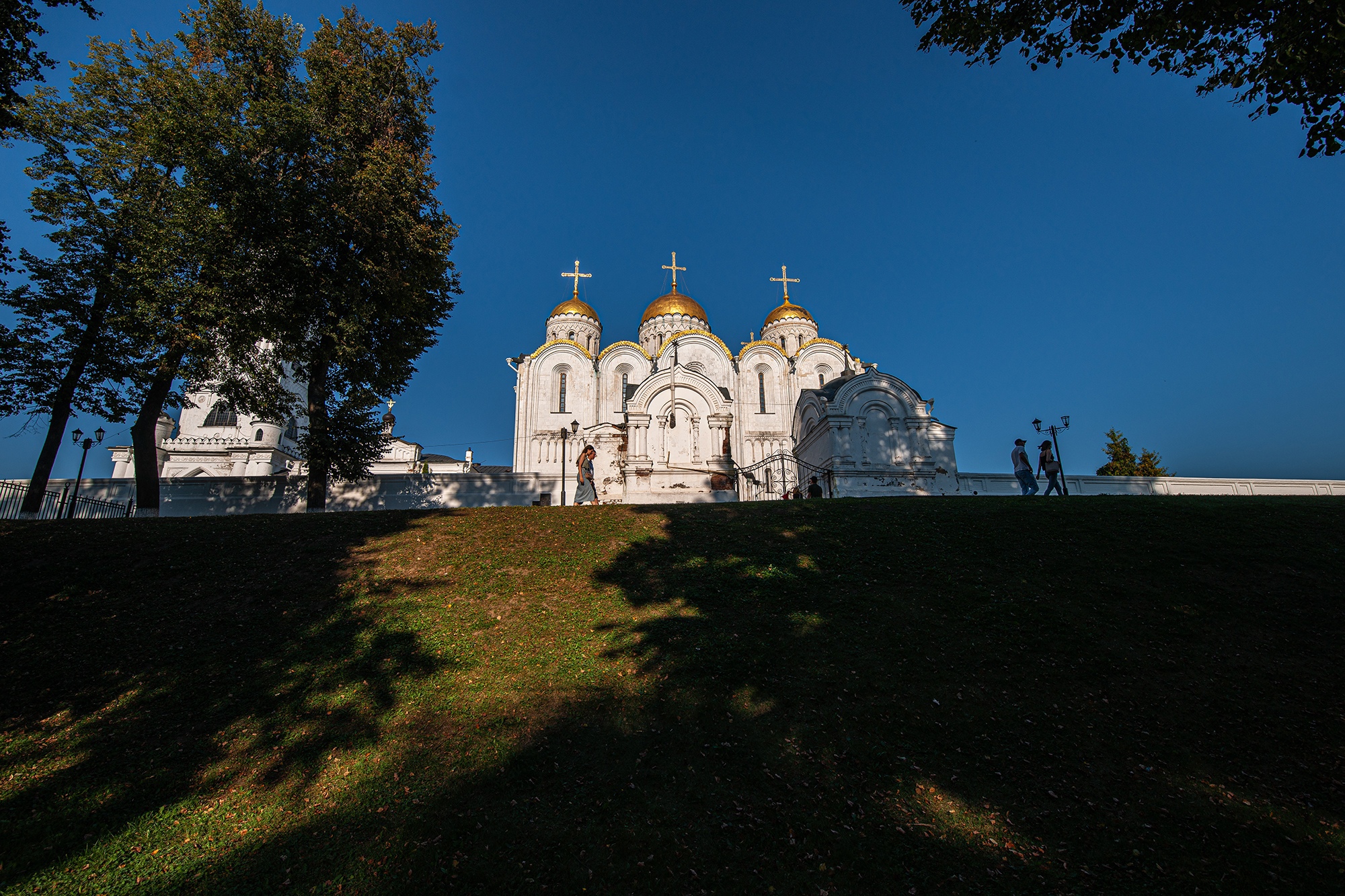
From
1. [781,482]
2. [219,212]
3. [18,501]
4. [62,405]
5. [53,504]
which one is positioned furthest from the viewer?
[781,482]

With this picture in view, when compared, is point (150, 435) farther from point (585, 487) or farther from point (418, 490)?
point (585, 487)

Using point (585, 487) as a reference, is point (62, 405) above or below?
above

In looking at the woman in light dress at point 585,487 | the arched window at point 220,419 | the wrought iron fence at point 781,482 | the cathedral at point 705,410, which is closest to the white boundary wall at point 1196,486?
the cathedral at point 705,410

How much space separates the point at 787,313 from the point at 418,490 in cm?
3095

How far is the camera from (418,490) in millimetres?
20953

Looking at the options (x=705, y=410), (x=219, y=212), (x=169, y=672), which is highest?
(x=219, y=212)

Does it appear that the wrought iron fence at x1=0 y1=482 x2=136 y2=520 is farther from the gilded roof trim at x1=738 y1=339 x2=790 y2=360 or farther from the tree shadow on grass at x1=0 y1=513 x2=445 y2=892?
the gilded roof trim at x1=738 y1=339 x2=790 y2=360

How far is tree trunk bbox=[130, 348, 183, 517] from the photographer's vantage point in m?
15.6

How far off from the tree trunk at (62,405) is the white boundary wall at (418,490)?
3.39 metres

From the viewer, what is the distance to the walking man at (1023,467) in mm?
17750

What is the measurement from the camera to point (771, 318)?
45031 mm

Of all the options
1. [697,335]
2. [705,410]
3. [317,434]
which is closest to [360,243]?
[317,434]

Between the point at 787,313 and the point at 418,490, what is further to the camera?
the point at 787,313

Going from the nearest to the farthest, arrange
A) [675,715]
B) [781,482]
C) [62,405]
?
[675,715], [62,405], [781,482]
